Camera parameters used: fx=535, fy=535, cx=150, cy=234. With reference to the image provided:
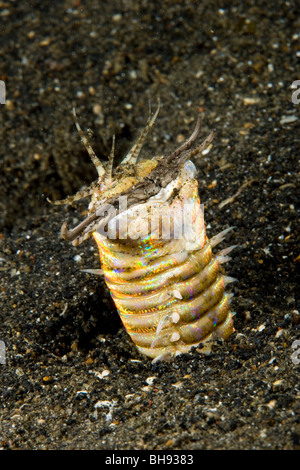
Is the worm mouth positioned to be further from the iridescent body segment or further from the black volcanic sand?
the black volcanic sand

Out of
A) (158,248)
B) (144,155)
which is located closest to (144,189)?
(158,248)

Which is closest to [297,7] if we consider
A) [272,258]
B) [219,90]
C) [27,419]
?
[219,90]

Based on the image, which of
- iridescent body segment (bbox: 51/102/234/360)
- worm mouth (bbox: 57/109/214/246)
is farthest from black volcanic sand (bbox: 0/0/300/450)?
worm mouth (bbox: 57/109/214/246)

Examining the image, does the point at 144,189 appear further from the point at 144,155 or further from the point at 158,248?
the point at 144,155

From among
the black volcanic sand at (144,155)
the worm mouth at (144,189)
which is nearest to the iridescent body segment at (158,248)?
the worm mouth at (144,189)

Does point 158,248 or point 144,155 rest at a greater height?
point 158,248

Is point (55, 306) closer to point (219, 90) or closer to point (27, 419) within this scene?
point (27, 419)
